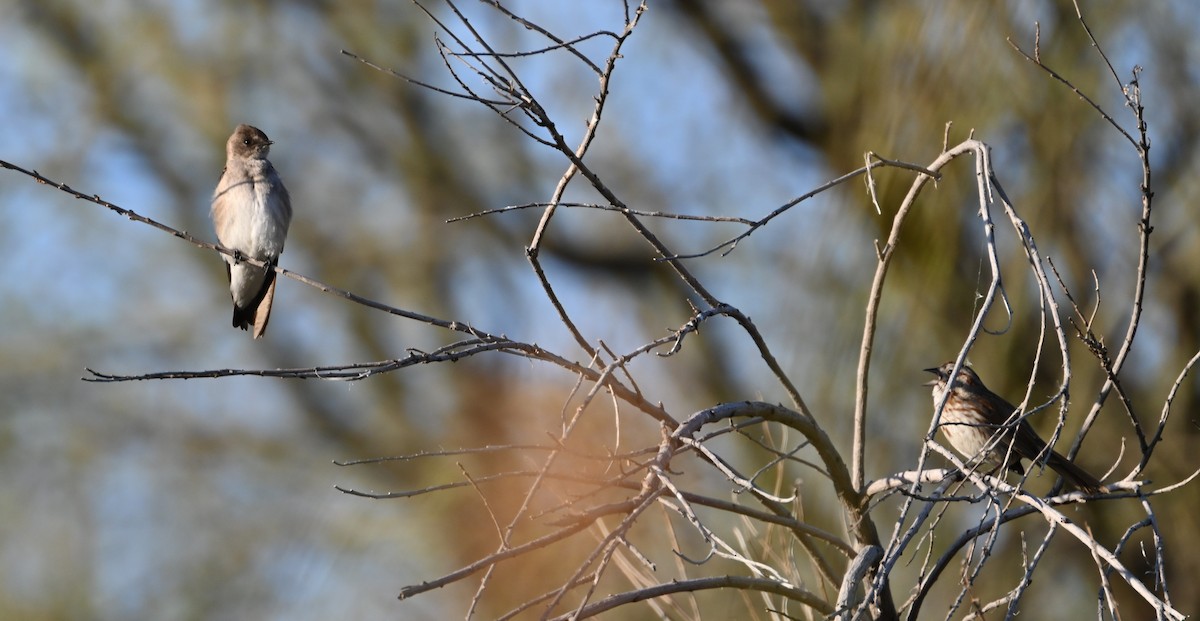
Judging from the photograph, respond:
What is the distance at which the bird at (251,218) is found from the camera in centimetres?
602

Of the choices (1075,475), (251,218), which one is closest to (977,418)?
(1075,475)

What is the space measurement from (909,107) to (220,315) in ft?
29.4

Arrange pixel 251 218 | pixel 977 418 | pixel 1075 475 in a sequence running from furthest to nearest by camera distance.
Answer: pixel 251 218 → pixel 977 418 → pixel 1075 475

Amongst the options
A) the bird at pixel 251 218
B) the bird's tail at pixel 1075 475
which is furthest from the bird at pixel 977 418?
the bird at pixel 251 218

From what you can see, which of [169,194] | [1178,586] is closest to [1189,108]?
[1178,586]

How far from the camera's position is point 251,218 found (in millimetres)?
6043

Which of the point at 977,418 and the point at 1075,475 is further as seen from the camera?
the point at 977,418

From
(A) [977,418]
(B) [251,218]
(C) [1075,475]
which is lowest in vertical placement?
(C) [1075,475]

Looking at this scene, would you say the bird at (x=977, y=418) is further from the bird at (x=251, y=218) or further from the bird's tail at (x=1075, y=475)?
the bird at (x=251, y=218)

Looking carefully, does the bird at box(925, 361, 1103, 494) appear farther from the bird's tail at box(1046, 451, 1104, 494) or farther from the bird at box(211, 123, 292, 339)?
the bird at box(211, 123, 292, 339)

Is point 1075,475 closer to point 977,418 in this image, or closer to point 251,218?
point 977,418

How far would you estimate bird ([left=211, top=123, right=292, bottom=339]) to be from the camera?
19.8 feet

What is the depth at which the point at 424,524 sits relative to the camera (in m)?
12.7

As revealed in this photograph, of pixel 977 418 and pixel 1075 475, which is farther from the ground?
pixel 977 418
